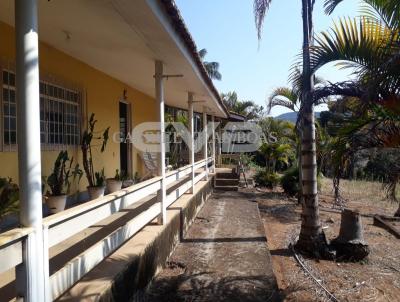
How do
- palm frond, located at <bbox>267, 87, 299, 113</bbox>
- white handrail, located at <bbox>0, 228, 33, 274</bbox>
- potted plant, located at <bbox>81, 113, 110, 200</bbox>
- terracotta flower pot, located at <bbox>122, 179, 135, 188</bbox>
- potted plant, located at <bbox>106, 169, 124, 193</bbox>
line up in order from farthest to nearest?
palm frond, located at <bbox>267, 87, 299, 113</bbox>, terracotta flower pot, located at <bbox>122, 179, 135, 188</bbox>, potted plant, located at <bbox>106, 169, 124, 193</bbox>, potted plant, located at <bbox>81, 113, 110, 200</bbox>, white handrail, located at <bbox>0, 228, 33, 274</bbox>

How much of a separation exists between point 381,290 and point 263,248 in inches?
69.6

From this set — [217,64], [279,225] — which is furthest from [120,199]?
[217,64]

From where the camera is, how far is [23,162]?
8.12 ft

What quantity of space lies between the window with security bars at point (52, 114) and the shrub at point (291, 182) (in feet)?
31.3

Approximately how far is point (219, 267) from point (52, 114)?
12.3 ft

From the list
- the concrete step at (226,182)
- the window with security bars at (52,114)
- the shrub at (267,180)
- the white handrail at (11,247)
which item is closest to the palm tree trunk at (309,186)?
the window with security bars at (52,114)

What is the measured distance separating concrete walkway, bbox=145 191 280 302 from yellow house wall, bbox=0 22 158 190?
220 centimetres

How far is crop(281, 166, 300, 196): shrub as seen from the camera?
1535cm

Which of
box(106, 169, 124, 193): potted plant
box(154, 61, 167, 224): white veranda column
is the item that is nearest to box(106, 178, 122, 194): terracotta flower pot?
box(106, 169, 124, 193): potted plant

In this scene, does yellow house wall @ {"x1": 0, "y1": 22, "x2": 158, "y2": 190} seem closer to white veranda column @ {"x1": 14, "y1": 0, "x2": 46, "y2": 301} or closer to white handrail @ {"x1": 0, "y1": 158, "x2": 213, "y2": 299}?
white handrail @ {"x1": 0, "y1": 158, "x2": 213, "y2": 299}

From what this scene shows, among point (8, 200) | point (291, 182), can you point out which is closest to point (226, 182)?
point (291, 182)

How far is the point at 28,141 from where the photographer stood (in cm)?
248

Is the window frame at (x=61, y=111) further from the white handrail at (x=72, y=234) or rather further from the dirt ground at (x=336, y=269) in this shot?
the dirt ground at (x=336, y=269)

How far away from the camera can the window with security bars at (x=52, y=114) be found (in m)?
5.81
